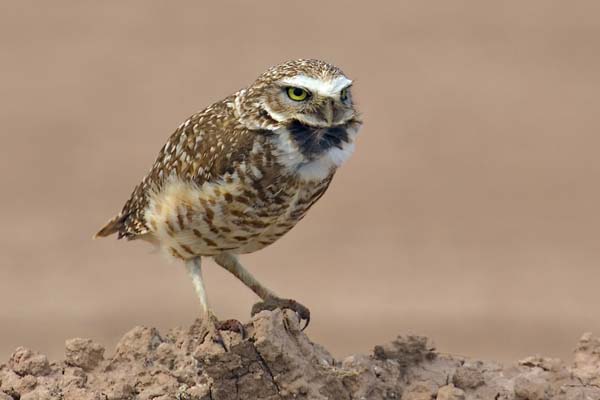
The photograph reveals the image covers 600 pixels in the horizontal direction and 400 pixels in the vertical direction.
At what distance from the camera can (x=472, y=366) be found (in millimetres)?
6516

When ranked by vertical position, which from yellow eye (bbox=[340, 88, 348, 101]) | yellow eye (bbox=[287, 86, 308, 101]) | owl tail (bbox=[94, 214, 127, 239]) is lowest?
yellow eye (bbox=[287, 86, 308, 101])

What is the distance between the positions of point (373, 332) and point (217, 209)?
6.37m

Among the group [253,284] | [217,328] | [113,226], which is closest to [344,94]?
[217,328]

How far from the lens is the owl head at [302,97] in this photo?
6.06 metres

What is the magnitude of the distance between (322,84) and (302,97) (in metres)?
0.14

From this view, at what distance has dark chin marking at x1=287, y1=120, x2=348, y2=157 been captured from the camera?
6.23m

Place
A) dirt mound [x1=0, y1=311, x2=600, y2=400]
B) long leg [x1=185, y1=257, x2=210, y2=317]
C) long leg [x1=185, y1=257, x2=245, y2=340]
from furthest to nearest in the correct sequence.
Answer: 1. long leg [x1=185, y1=257, x2=210, y2=317]
2. long leg [x1=185, y1=257, x2=245, y2=340]
3. dirt mound [x1=0, y1=311, x2=600, y2=400]

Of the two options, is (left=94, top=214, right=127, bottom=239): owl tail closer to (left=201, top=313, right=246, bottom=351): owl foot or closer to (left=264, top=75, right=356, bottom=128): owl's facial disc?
(left=201, top=313, right=246, bottom=351): owl foot

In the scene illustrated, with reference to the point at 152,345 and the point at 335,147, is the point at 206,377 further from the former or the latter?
the point at 335,147

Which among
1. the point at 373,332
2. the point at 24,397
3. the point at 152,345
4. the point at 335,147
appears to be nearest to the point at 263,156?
the point at 335,147

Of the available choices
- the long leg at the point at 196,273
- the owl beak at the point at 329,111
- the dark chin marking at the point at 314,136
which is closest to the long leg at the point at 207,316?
the long leg at the point at 196,273

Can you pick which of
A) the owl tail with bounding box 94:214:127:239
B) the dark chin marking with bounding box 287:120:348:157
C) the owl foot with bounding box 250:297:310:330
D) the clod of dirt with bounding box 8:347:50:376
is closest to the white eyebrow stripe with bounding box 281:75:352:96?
the dark chin marking with bounding box 287:120:348:157

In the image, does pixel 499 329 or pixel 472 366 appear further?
pixel 499 329

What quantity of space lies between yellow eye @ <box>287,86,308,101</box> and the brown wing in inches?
12.3
